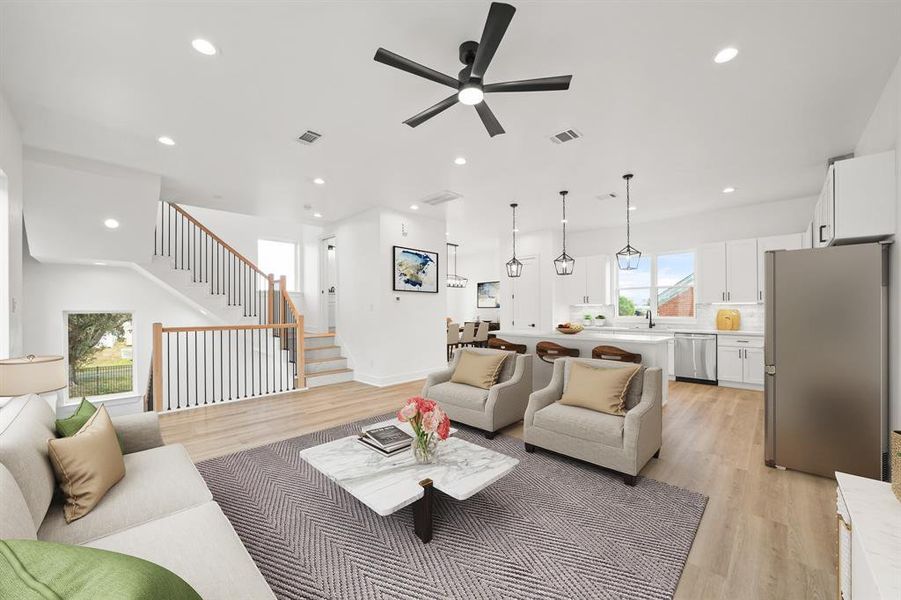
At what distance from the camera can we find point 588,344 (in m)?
4.57

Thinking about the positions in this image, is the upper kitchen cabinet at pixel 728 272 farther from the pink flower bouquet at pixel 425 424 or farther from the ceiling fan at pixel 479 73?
the pink flower bouquet at pixel 425 424

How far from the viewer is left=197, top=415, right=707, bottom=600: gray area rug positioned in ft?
5.73

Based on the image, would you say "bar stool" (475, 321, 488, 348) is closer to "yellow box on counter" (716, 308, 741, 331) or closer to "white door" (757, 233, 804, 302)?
"yellow box on counter" (716, 308, 741, 331)

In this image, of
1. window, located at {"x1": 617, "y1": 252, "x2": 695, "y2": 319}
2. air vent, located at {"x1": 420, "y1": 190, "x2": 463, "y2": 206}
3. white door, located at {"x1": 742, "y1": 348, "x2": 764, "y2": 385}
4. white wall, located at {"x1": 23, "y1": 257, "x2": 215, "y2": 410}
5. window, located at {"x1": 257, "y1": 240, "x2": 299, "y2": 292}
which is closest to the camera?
white wall, located at {"x1": 23, "y1": 257, "x2": 215, "y2": 410}

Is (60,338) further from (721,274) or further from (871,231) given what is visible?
(721,274)

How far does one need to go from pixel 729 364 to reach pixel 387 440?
219 inches

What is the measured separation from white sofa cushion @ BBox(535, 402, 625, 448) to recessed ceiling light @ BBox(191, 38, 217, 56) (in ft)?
11.1

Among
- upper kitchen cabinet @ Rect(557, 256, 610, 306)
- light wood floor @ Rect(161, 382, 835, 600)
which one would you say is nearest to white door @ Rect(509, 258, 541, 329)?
upper kitchen cabinet @ Rect(557, 256, 610, 306)

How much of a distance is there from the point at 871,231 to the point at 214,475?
5035 mm

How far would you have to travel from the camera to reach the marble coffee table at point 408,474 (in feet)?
6.37

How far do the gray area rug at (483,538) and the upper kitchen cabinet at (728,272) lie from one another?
14.7 ft

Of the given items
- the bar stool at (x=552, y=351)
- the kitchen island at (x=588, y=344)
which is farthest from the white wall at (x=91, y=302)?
the bar stool at (x=552, y=351)

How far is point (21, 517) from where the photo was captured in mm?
1212

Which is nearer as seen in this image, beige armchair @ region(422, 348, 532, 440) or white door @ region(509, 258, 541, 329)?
beige armchair @ region(422, 348, 532, 440)
